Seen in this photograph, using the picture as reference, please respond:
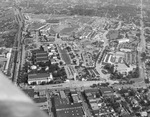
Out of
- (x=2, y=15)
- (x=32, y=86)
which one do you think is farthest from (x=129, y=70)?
(x=2, y=15)

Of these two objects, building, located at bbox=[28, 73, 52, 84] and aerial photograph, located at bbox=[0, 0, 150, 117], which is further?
building, located at bbox=[28, 73, 52, 84]

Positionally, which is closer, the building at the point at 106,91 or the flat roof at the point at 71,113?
the flat roof at the point at 71,113

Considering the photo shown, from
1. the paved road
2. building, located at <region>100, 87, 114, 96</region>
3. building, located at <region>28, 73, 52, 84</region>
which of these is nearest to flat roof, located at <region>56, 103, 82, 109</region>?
building, located at <region>100, 87, 114, 96</region>

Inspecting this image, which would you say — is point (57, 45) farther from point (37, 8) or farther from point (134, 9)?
point (134, 9)

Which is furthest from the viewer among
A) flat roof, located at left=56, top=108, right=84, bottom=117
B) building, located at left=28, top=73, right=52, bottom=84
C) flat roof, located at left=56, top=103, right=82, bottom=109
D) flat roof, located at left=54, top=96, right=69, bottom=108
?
building, located at left=28, top=73, right=52, bottom=84

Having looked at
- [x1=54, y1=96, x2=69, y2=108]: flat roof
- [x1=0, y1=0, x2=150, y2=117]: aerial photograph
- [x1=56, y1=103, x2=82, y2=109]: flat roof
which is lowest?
[x1=0, y1=0, x2=150, y2=117]: aerial photograph

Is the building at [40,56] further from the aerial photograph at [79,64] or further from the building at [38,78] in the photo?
the building at [38,78]

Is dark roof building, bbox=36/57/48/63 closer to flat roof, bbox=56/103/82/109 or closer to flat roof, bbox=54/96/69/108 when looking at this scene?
flat roof, bbox=54/96/69/108

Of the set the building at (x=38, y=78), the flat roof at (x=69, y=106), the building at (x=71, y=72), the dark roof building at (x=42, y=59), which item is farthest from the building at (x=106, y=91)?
the dark roof building at (x=42, y=59)

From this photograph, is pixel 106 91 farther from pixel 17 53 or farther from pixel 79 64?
pixel 17 53

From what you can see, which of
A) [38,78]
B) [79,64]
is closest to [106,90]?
[79,64]
